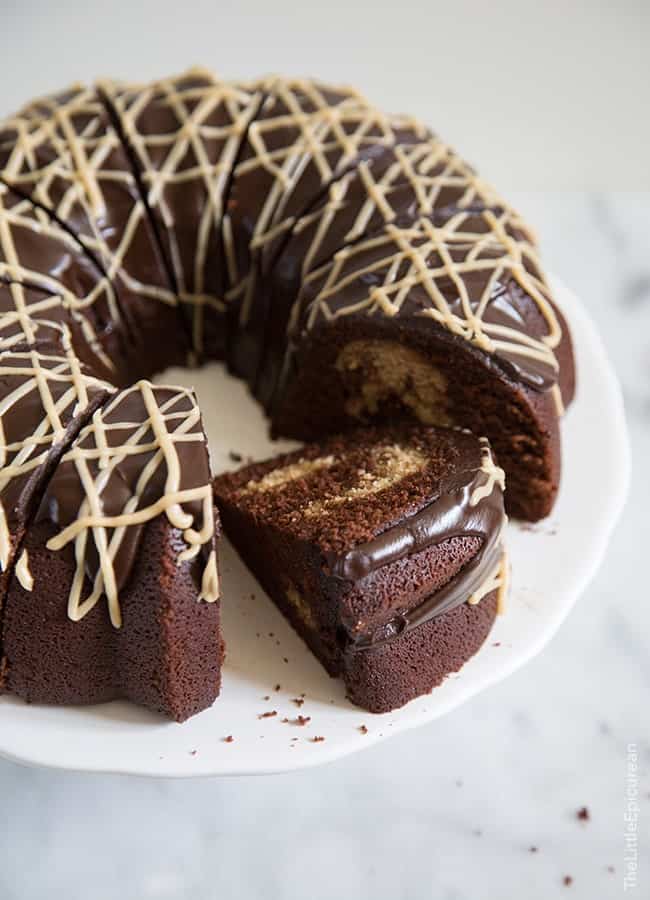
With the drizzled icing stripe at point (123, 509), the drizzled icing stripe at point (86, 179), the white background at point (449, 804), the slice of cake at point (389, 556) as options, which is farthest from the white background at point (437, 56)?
the drizzled icing stripe at point (123, 509)

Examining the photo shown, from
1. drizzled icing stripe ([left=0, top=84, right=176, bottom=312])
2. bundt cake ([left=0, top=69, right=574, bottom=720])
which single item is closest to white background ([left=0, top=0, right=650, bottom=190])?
bundt cake ([left=0, top=69, right=574, bottom=720])

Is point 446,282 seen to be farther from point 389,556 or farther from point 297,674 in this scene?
point 297,674

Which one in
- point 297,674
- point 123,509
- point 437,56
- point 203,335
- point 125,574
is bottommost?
point 297,674

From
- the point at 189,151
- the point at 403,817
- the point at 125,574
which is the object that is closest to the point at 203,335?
the point at 189,151

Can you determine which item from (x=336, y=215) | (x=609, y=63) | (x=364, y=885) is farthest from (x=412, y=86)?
(x=364, y=885)

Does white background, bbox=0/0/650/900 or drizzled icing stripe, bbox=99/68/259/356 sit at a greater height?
drizzled icing stripe, bbox=99/68/259/356

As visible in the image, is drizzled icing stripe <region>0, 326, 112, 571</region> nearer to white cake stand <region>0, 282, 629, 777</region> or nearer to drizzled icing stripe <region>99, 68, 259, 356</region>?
white cake stand <region>0, 282, 629, 777</region>

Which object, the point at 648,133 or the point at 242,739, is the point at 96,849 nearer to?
the point at 242,739

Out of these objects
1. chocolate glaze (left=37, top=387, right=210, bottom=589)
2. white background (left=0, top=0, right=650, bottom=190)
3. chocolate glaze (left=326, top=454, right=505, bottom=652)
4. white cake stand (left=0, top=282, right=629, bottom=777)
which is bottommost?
white cake stand (left=0, top=282, right=629, bottom=777)
